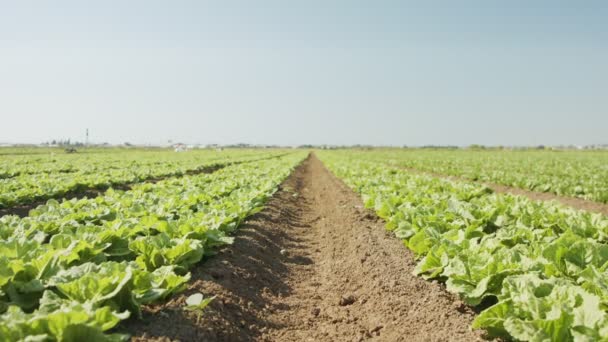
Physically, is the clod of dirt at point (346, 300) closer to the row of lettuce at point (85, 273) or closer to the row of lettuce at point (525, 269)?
the row of lettuce at point (525, 269)

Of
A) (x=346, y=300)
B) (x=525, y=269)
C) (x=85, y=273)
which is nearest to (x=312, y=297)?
(x=346, y=300)

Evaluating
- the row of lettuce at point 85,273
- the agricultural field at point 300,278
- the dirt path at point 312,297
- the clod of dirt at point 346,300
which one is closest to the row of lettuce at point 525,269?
the agricultural field at point 300,278

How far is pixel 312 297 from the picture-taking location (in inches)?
212

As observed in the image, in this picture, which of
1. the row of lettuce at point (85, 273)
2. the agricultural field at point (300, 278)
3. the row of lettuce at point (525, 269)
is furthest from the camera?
the agricultural field at point (300, 278)

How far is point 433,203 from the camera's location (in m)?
8.65

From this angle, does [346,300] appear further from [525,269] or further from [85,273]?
[85,273]

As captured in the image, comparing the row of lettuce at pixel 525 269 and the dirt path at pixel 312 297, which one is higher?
the row of lettuce at pixel 525 269

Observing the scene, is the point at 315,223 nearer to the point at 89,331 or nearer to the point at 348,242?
the point at 348,242

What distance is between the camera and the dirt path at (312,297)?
367 cm

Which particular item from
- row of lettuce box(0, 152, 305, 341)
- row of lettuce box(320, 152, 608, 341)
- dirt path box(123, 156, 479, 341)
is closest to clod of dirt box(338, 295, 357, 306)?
dirt path box(123, 156, 479, 341)

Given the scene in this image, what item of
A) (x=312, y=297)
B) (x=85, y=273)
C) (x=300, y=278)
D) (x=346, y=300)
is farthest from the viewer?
(x=300, y=278)

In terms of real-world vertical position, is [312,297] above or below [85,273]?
below

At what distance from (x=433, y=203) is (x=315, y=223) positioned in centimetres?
326

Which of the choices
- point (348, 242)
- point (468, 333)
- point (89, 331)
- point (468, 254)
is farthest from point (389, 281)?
point (89, 331)
